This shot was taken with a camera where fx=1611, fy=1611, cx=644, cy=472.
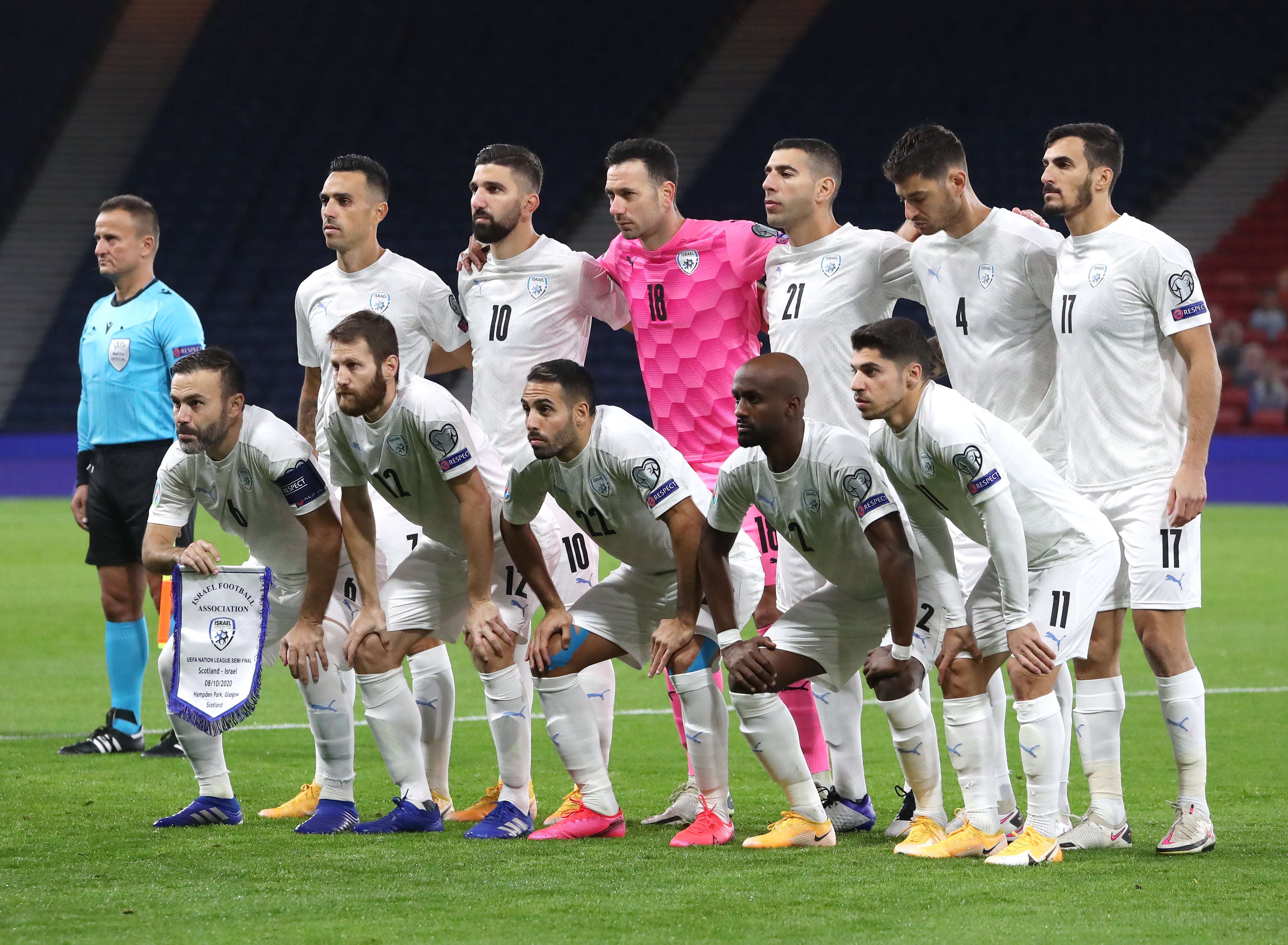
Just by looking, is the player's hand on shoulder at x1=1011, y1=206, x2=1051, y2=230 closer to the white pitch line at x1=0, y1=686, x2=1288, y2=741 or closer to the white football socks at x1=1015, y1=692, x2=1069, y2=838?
the white football socks at x1=1015, y1=692, x2=1069, y2=838

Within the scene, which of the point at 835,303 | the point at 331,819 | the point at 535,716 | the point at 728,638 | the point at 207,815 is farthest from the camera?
the point at 535,716

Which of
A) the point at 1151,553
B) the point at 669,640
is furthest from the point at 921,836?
the point at 1151,553

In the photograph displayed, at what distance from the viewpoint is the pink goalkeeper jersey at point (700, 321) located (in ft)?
19.4

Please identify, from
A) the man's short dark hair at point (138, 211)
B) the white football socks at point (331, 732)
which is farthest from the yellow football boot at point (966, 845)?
the man's short dark hair at point (138, 211)

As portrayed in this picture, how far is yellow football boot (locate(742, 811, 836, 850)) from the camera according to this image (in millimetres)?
5031

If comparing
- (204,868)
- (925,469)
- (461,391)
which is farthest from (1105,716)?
(461,391)

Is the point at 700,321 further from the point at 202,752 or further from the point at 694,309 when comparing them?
the point at 202,752

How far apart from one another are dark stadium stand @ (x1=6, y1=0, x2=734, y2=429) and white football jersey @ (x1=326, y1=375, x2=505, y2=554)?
18848 millimetres

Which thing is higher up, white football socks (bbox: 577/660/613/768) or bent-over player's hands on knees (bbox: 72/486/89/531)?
bent-over player's hands on knees (bbox: 72/486/89/531)

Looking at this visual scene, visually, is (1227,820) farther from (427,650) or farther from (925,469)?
(427,650)

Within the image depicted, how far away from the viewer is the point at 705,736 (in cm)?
521

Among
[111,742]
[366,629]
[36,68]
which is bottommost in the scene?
[111,742]

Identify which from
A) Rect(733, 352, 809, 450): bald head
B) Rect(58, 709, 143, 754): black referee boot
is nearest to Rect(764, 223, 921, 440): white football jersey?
Rect(733, 352, 809, 450): bald head

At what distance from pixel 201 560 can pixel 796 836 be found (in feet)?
7.03
